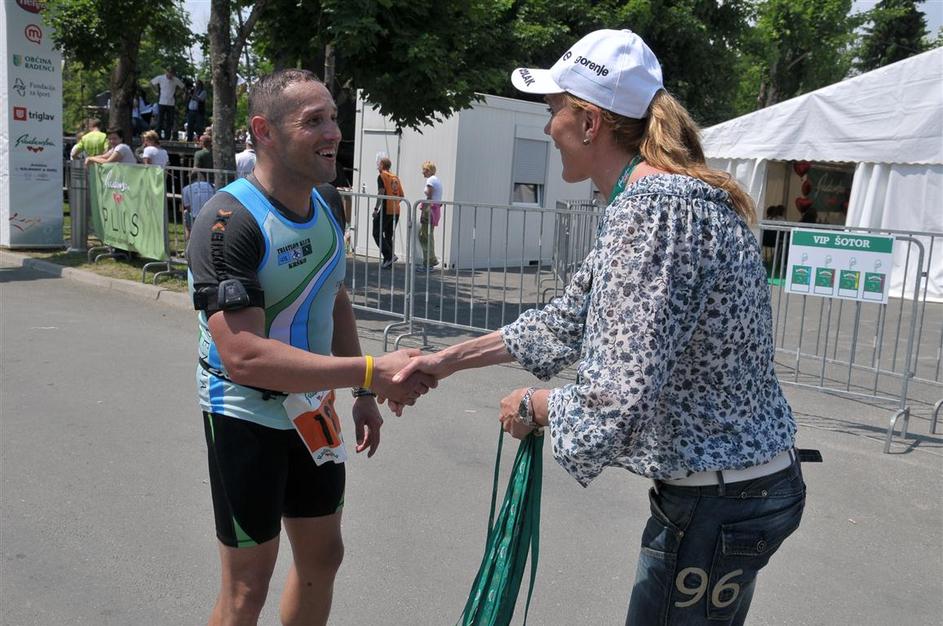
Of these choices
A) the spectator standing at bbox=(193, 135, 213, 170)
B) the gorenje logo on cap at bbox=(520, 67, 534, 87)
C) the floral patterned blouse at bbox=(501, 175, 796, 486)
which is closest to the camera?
the floral patterned blouse at bbox=(501, 175, 796, 486)

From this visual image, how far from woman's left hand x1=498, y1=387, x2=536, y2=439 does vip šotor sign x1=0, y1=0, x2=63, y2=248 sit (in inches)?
543

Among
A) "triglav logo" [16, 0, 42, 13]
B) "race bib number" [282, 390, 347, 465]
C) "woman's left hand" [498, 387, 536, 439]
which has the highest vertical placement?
"triglav logo" [16, 0, 42, 13]

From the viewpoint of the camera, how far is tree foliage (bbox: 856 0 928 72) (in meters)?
47.4

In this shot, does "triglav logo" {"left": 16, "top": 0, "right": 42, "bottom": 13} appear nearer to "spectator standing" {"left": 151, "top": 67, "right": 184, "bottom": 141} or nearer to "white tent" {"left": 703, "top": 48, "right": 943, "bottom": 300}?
"spectator standing" {"left": 151, "top": 67, "right": 184, "bottom": 141}

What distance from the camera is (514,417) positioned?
2160 millimetres

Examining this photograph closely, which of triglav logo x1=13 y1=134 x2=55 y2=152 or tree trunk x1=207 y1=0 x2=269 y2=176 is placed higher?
tree trunk x1=207 y1=0 x2=269 y2=176

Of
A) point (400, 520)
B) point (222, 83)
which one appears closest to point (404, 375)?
point (400, 520)

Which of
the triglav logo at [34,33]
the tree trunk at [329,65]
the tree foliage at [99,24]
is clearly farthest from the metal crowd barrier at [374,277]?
the triglav logo at [34,33]

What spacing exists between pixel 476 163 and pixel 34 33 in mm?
7399

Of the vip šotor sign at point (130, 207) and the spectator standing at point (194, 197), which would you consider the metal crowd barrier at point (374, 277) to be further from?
the vip šotor sign at point (130, 207)

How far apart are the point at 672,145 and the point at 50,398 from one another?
5.70 m

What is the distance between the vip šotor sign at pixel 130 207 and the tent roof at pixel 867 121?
335 inches

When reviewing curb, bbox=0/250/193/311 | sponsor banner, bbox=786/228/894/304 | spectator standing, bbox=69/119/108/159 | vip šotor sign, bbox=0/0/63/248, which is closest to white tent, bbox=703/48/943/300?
sponsor banner, bbox=786/228/894/304

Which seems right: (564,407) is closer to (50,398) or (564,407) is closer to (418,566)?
(418,566)
